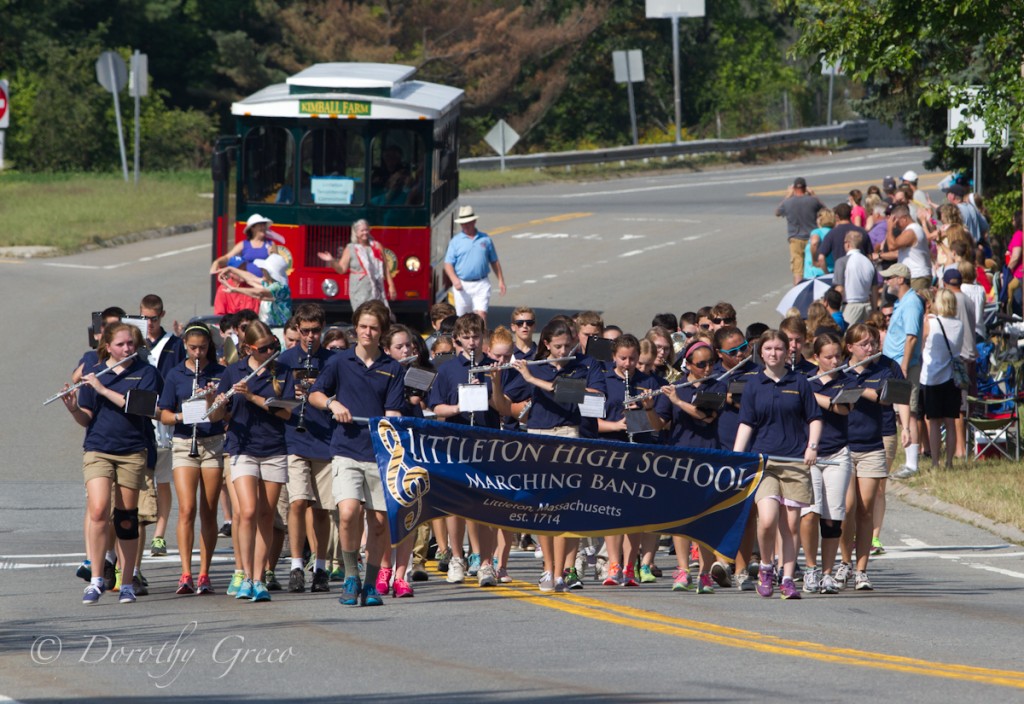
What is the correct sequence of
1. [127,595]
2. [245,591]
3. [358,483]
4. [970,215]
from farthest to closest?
1. [970,215]
2. [245,591]
3. [127,595]
4. [358,483]

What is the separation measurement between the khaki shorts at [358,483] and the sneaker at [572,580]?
5.15 feet

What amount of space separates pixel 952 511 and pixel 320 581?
6.79 m

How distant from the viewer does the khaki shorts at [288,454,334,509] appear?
12.5 m

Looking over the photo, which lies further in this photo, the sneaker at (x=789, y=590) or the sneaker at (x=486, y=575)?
the sneaker at (x=486, y=575)

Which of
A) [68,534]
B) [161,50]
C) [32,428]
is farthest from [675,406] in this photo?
[161,50]

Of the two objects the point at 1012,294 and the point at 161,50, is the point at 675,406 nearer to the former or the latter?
the point at 1012,294

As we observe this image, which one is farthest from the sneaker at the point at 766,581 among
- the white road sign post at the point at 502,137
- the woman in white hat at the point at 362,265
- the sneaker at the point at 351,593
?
the white road sign post at the point at 502,137

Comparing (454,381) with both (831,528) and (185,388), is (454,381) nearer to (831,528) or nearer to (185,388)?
(185,388)

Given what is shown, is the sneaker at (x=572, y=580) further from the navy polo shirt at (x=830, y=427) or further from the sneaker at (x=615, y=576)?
the navy polo shirt at (x=830, y=427)

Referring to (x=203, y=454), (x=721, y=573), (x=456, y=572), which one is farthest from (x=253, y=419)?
(x=721, y=573)

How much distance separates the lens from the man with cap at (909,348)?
1775 cm

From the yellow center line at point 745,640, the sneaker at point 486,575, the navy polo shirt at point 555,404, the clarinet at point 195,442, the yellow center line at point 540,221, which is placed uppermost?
the yellow center line at point 540,221

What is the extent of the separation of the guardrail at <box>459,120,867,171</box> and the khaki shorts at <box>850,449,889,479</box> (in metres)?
39.0

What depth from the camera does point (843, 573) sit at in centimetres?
1333
